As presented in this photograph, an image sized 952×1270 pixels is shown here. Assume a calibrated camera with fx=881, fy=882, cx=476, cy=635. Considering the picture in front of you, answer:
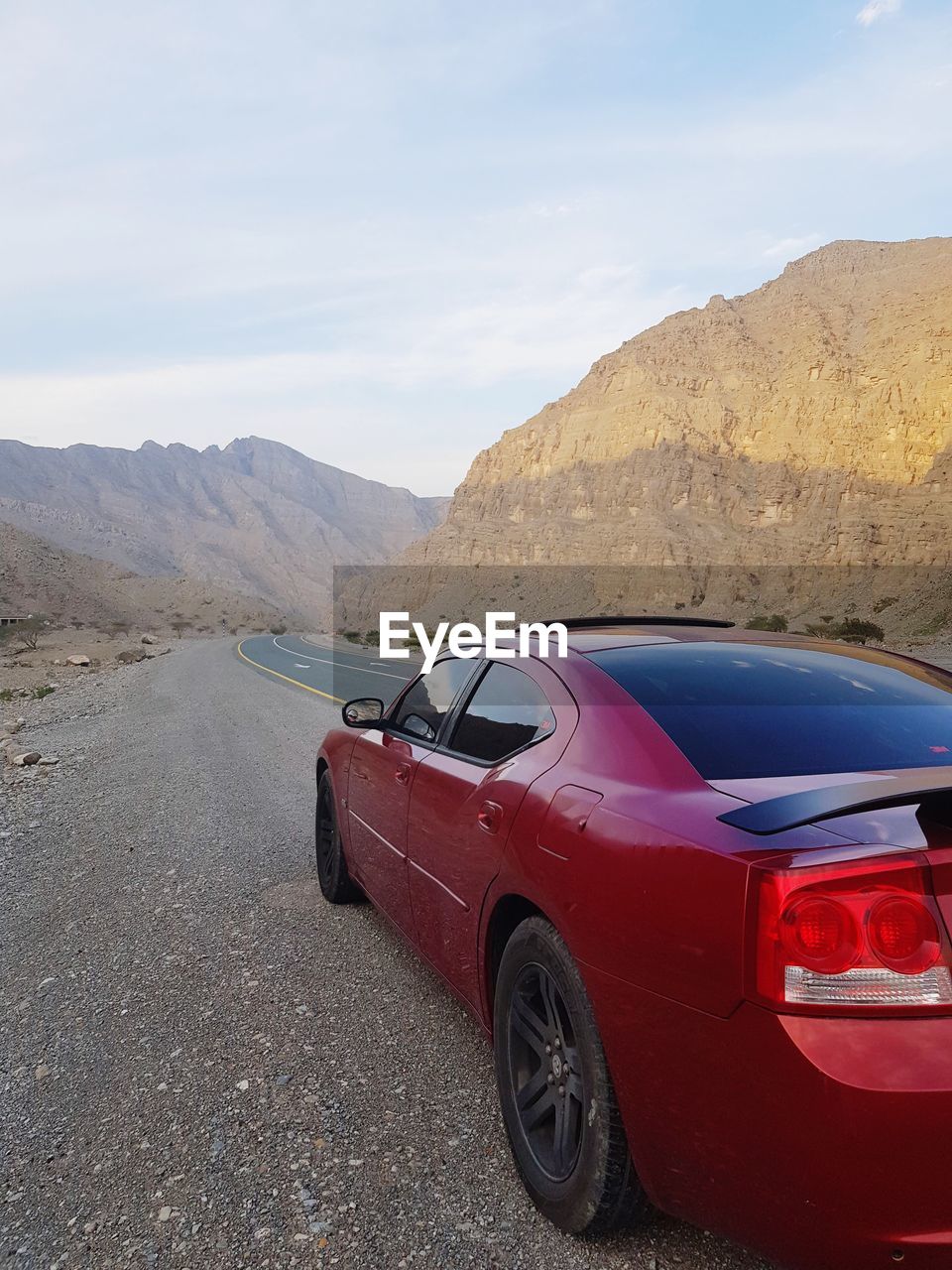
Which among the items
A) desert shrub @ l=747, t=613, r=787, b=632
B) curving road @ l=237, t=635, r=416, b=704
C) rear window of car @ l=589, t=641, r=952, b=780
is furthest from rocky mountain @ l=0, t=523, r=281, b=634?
rear window of car @ l=589, t=641, r=952, b=780

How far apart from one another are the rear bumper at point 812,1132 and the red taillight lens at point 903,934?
10cm

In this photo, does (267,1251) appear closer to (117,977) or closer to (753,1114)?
(753,1114)

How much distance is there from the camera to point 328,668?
79.6 ft

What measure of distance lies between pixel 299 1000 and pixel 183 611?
3557 inches

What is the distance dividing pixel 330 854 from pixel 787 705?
302 centimetres

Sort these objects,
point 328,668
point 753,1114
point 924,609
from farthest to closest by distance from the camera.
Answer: point 924,609 → point 328,668 → point 753,1114

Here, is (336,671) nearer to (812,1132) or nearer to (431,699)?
(431,699)

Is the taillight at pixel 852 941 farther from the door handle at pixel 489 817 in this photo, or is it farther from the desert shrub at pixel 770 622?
the desert shrub at pixel 770 622

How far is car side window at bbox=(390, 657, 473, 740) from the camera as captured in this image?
3.58 metres

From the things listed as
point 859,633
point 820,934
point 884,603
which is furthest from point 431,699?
point 884,603

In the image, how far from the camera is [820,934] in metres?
1.68

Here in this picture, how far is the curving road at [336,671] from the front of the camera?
56.9 ft

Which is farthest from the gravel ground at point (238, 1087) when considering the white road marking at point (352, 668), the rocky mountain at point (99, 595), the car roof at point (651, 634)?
the rocky mountain at point (99, 595)

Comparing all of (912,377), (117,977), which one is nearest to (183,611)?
(912,377)
